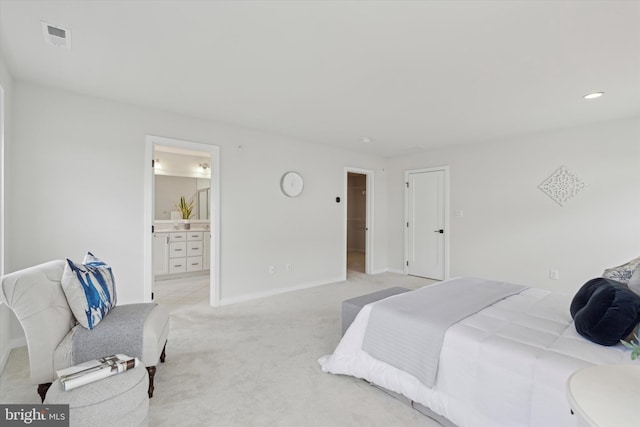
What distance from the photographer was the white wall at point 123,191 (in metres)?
2.74

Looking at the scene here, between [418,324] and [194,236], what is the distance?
4.73 metres

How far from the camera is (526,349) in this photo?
4.85ft

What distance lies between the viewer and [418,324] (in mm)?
1841

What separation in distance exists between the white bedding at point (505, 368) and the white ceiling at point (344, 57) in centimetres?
183

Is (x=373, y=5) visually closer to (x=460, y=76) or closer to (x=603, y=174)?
(x=460, y=76)

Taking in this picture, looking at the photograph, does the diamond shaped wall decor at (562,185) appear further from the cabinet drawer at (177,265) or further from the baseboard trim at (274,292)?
the cabinet drawer at (177,265)

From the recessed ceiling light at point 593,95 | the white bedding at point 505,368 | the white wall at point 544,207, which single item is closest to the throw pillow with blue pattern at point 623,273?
the white bedding at point 505,368

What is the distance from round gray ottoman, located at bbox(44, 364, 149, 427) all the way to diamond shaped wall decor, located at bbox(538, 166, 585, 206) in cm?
499

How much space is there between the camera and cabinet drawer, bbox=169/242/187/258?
17.3 ft

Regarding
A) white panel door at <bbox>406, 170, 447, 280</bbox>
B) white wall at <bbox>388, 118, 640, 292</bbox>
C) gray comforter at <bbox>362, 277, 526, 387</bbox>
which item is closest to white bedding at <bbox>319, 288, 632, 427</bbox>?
gray comforter at <bbox>362, 277, 526, 387</bbox>

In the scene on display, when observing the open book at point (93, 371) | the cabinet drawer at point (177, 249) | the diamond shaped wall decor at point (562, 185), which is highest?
the diamond shaped wall decor at point (562, 185)

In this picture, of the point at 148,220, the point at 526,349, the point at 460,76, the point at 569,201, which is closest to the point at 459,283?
the point at 526,349

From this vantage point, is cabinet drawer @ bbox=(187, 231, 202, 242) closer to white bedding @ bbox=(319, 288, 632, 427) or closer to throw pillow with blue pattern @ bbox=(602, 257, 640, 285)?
white bedding @ bbox=(319, 288, 632, 427)

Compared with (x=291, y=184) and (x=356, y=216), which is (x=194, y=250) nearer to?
(x=291, y=184)
